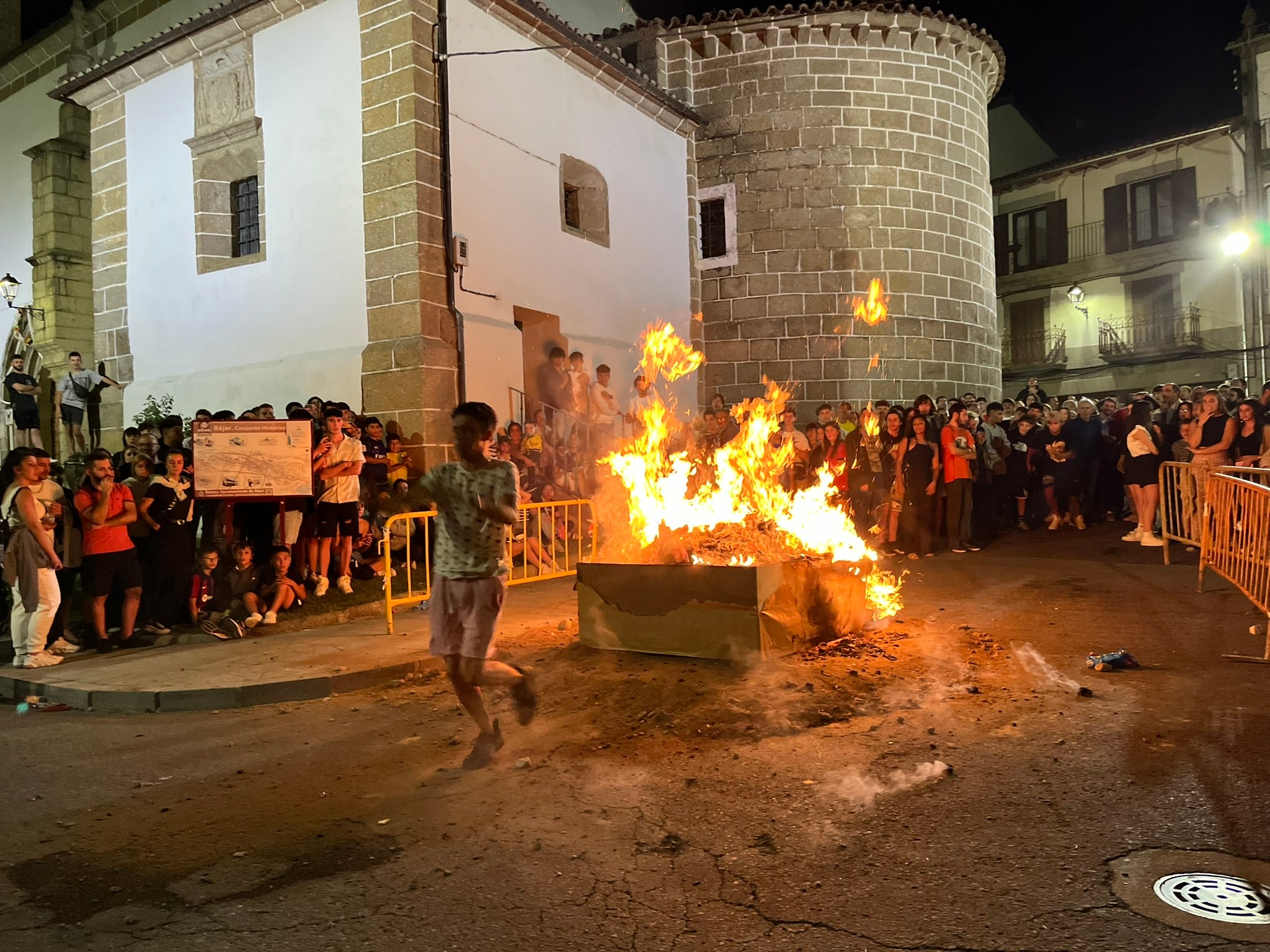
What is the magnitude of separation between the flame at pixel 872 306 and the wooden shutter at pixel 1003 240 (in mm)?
16351

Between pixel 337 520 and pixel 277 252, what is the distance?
6.05 meters

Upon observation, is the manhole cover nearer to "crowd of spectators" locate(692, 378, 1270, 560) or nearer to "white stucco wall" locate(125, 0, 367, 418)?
"crowd of spectators" locate(692, 378, 1270, 560)

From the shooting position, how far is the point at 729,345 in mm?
19500

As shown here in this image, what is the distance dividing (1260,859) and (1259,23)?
2948 centimetres

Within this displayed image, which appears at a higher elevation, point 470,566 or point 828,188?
point 828,188

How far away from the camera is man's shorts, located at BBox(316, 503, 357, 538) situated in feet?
33.5

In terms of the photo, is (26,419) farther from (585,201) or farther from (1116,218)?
(1116,218)

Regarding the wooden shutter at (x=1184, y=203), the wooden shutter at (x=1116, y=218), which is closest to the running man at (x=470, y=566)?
the wooden shutter at (x=1184, y=203)

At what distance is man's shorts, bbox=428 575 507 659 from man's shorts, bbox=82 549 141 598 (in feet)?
16.8

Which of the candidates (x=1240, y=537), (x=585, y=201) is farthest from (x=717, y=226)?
(x=1240, y=537)

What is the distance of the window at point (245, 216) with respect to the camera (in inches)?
605

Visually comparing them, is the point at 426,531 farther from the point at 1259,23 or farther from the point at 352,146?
the point at 1259,23

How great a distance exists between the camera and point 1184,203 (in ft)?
92.5

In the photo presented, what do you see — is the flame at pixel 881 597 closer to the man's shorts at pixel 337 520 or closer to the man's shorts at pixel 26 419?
the man's shorts at pixel 337 520
